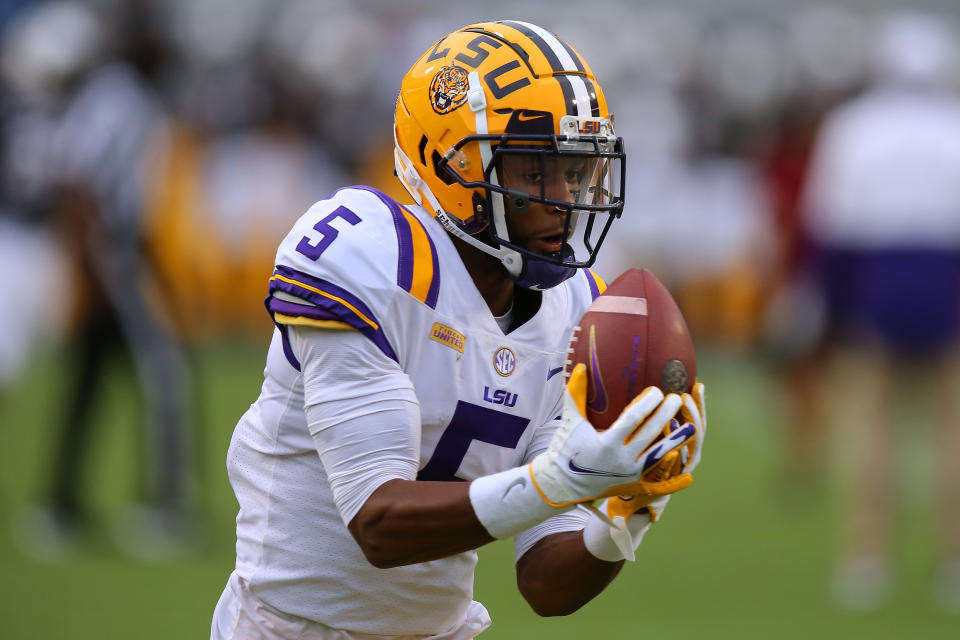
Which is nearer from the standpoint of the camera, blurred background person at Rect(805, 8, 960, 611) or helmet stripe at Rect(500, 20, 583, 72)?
helmet stripe at Rect(500, 20, 583, 72)

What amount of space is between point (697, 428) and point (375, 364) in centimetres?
56

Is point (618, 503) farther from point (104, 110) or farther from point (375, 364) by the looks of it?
point (104, 110)

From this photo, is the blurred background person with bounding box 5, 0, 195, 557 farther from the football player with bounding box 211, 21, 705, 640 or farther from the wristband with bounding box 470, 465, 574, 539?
the wristband with bounding box 470, 465, 574, 539

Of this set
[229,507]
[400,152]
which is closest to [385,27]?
[229,507]

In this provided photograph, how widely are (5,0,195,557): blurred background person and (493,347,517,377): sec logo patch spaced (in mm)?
3655

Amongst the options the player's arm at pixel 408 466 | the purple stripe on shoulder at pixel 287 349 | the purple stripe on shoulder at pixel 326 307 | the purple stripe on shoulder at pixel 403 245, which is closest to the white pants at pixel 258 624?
the player's arm at pixel 408 466

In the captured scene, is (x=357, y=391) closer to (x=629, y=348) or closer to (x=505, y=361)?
(x=505, y=361)

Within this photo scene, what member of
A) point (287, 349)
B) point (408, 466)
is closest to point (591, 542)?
point (408, 466)

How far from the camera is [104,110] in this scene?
5984mm

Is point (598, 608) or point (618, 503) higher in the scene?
point (618, 503)

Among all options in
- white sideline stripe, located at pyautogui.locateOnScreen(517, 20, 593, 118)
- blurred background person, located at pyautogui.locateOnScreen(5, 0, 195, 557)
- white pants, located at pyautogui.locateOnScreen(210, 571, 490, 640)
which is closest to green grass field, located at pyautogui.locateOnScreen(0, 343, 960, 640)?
blurred background person, located at pyautogui.locateOnScreen(5, 0, 195, 557)

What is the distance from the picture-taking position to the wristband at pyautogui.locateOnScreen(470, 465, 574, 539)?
2.28 metres

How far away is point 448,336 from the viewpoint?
8.25 ft

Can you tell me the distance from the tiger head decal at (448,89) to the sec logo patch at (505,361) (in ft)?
1.55
